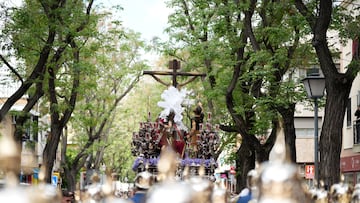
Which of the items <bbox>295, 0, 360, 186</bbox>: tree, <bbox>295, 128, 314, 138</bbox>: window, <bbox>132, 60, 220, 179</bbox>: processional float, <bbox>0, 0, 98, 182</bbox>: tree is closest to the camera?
<bbox>295, 0, 360, 186</bbox>: tree

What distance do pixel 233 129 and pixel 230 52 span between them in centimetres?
535

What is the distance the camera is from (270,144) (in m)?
30.3

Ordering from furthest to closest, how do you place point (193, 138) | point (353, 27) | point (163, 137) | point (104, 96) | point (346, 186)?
point (104, 96)
point (193, 138)
point (163, 137)
point (353, 27)
point (346, 186)

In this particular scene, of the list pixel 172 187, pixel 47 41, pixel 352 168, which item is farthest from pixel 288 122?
pixel 172 187

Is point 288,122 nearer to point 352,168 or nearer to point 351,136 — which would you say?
point 352,168

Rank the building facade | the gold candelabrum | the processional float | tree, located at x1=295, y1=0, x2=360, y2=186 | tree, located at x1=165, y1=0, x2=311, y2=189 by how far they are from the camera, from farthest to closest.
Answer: the building facade
tree, located at x1=165, y1=0, x2=311, y2=189
the processional float
tree, located at x1=295, y1=0, x2=360, y2=186
the gold candelabrum

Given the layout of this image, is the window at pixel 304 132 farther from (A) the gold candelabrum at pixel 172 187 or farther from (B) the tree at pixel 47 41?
(A) the gold candelabrum at pixel 172 187

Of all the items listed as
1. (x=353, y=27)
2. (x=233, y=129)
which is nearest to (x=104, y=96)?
(x=233, y=129)

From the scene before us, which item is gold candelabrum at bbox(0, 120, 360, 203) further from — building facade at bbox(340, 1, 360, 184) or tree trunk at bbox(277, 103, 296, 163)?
building facade at bbox(340, 1, 360, 184)

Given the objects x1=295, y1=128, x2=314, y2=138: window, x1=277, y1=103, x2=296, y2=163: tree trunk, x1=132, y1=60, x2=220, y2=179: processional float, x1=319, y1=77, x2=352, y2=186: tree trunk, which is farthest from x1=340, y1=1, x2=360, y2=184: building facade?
x1=319, y1=77, x2=352, y2=186: tree trunk

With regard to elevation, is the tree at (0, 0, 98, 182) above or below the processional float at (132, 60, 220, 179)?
above

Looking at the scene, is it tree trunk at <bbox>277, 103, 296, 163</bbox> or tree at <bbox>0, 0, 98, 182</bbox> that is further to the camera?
tree trunk at <bbox>277, 103, 296, 163</bbox>

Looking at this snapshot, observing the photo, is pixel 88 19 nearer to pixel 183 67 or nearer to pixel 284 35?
pixel 284 35

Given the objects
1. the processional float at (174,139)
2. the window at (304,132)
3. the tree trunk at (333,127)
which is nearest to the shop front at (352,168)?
the window at (304,132)
